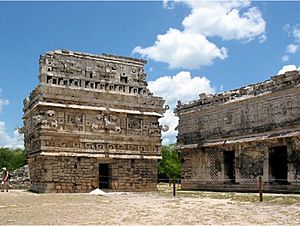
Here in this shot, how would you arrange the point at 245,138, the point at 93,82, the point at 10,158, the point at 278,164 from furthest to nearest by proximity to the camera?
the point at 10,158 < the point at 93,82 < the point at 245,138 < the point at 278,164

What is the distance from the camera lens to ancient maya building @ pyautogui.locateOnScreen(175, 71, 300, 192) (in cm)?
1727

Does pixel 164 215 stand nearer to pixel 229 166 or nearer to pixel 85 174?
pixel 229 166

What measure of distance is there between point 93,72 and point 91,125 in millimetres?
2808

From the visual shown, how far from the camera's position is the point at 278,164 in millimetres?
18594

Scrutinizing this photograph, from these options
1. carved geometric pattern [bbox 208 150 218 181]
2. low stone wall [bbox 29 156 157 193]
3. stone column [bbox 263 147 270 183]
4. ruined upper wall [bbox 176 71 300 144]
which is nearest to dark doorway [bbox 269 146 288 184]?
stone column [bbox 263 147 270 183]

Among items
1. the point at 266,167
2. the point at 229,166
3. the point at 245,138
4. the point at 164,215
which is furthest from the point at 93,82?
the point at 164,215

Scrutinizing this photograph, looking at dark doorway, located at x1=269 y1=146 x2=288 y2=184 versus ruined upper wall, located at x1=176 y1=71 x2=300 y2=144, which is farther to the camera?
dark doorway, located at x1=269 y1=146 x2=288 y2=184

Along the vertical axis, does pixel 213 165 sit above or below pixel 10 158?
below

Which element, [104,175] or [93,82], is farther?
[104,175]

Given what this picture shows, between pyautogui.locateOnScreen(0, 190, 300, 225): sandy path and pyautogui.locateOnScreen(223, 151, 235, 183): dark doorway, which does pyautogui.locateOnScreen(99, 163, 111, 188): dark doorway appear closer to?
pyautogui.locateOnScreen(223, 151, 235, 183): dark doorway

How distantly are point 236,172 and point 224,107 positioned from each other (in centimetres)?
325

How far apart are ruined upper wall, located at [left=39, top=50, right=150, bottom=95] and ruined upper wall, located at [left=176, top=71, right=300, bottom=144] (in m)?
3.07

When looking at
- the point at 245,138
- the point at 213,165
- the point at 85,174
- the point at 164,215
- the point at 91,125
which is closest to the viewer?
the point at 164,215

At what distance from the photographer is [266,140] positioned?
59.0ft
